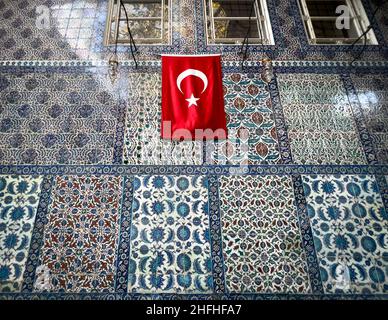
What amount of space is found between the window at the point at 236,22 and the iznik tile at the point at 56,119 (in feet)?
5.73

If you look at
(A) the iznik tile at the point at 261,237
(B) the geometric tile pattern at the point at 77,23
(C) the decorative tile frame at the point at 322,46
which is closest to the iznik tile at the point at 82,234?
(A) the iznik tile at the point at 261,237

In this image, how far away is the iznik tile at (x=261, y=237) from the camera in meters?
3.56

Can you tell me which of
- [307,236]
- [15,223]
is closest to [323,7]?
[307,236]

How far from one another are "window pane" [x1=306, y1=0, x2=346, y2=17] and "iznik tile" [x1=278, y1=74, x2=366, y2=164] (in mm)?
1247

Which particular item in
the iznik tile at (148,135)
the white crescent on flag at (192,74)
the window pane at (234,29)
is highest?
the window pane at (234,29)

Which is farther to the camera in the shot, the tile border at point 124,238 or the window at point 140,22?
the window at point 140,22

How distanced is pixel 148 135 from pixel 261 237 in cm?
171

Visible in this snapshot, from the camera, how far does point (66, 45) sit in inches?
189

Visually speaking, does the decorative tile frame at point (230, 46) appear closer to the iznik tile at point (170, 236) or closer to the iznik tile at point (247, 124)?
the iznik tile at point (247, 124)

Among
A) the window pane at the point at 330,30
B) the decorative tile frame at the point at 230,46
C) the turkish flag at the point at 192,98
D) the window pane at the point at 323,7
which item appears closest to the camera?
the turkish flag at the point at 192,98

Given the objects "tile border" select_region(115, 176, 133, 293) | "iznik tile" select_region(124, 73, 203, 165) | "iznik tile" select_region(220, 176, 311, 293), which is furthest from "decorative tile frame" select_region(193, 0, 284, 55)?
"tile border" select_region(115, 176, 133, 293)

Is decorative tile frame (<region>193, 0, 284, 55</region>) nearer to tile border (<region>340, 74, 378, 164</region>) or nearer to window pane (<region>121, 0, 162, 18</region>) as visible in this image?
window pane (<region>121, 0, 162, 18</region>)

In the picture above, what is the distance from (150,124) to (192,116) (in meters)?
0.51
